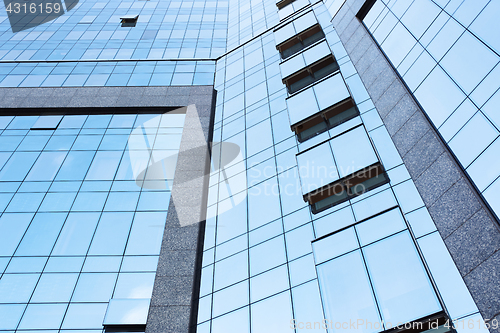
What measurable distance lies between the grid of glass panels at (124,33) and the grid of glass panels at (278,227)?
17.5 m

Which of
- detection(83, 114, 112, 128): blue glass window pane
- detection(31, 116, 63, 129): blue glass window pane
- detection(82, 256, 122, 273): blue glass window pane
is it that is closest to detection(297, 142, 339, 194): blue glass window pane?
detection(82, 256, 122, 273): blue glass window pane

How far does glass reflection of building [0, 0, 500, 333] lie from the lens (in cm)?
1112

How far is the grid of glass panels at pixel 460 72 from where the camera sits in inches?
437

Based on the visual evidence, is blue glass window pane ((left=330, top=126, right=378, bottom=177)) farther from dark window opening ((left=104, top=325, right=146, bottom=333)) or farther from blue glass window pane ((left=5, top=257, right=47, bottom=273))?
blue glass window pane ((left=5, top=257, right=47, bottom=273))

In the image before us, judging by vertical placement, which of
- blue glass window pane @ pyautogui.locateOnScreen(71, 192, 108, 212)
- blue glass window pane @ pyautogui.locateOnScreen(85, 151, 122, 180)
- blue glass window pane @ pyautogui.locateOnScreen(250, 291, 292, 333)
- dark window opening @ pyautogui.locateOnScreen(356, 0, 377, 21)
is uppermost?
dark window opening @ pyautogui.locateOnScreen(356, 0, 377, 21)

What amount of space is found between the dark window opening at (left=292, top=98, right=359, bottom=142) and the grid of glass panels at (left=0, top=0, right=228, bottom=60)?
1889 cm

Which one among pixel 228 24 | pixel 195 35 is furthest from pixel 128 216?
pixel 228 24

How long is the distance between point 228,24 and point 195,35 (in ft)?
15.8

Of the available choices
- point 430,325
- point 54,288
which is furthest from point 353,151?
Answer: point 54,288

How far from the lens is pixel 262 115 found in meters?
22.2

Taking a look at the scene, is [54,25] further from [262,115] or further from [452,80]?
[452,80]

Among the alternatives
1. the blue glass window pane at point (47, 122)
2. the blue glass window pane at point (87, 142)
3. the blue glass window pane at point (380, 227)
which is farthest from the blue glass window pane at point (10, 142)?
the blue glass window pane at point (380, 227)

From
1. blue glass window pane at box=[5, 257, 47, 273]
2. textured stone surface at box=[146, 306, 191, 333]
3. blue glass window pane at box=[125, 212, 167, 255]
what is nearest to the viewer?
textured stone surface at box=[146, 306, 191, 333]

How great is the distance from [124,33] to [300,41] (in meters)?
22.3
